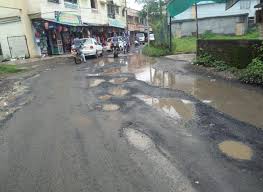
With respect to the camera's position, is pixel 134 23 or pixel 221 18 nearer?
pixel 221 18

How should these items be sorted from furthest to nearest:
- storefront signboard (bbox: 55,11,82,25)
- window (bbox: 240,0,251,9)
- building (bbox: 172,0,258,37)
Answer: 1. window (bbox: 240,0,251,9)
2. building (bbox: 172,0,258,37)
3. storefront signboard (bbox: 55,11,82,25)

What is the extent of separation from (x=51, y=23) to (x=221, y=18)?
24.8 metres

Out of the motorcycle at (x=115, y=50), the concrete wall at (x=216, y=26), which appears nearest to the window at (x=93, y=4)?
the concrete wall at (x=216, y=26)

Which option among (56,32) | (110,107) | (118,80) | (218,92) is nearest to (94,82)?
(118,80)

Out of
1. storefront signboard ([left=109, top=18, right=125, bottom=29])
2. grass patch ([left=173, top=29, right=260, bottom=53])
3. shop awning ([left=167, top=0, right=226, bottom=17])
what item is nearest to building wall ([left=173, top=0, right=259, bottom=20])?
grass patch ([left=173, top=29, right=260, bottom=53])

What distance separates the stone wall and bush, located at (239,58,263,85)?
0.65 metres

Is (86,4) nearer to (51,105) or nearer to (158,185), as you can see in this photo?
(51,105)

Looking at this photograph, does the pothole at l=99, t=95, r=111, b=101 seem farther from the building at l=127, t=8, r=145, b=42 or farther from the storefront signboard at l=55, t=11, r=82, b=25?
the building at l=127, t=8, r=145, b=42

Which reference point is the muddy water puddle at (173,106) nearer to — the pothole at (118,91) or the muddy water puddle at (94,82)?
the pothole at (118,91)

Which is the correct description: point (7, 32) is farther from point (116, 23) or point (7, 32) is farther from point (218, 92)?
point (116, 23)

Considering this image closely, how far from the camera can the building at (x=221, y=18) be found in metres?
40.8

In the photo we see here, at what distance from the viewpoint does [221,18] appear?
4191 centimetres

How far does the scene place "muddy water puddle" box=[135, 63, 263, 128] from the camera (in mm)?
7371

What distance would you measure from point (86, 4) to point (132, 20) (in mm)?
25610
